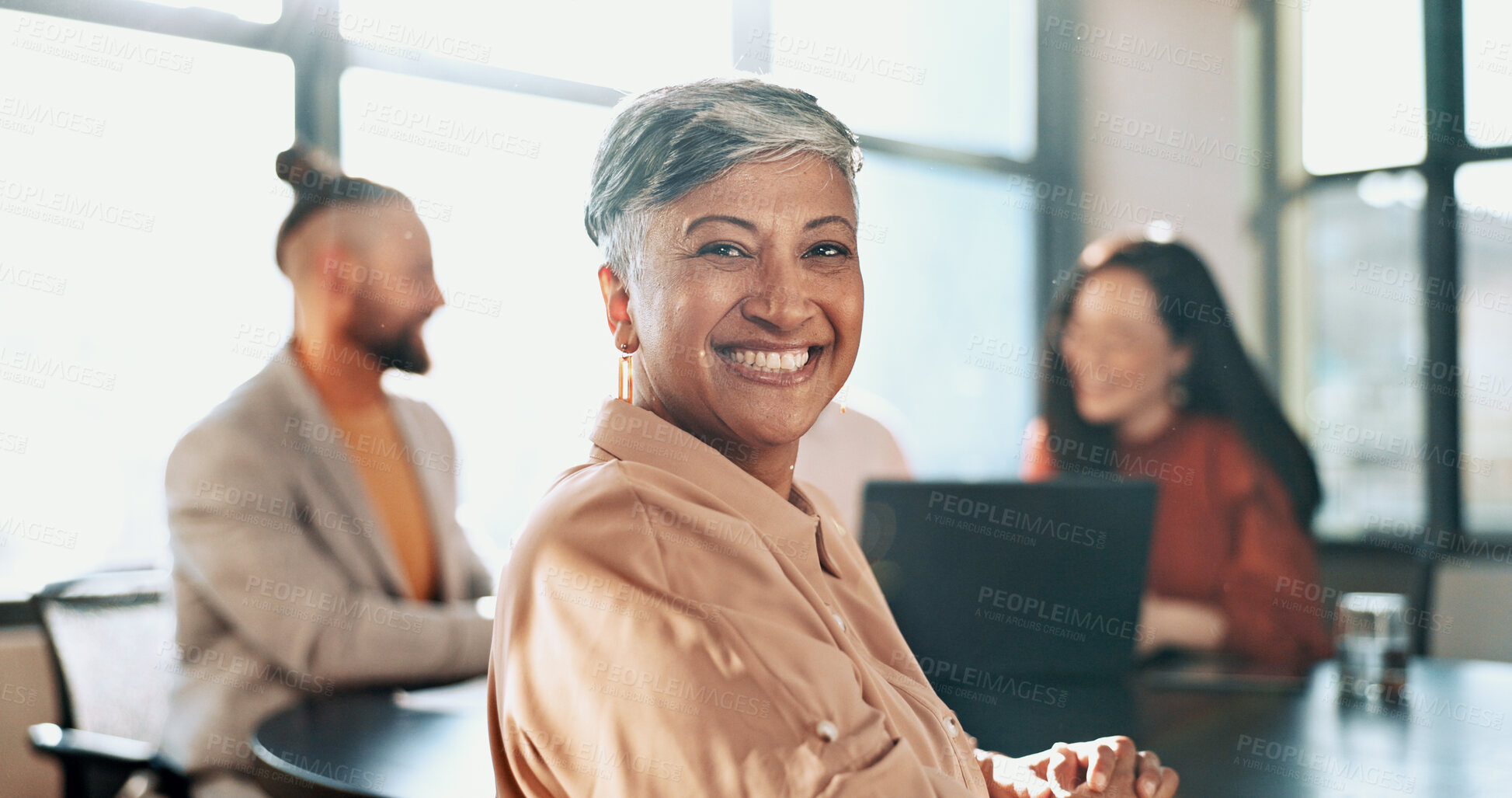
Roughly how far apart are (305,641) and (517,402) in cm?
109

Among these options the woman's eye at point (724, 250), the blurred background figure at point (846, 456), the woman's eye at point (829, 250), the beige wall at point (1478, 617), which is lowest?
the beige wall at point (1478, 617)

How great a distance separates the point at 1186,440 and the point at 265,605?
2027mm

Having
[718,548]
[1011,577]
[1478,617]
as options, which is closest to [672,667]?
[718,548]

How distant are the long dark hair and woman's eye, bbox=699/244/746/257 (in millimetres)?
1768

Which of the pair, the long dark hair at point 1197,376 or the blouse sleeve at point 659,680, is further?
the long dark hair at point 1197,376

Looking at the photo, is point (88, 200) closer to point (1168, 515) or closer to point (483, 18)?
point (483, 18)

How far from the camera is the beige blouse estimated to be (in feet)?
2.51

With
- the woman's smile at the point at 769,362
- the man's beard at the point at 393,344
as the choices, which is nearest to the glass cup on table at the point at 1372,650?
the woman's smile at the point at 769,362

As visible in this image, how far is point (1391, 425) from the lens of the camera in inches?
153

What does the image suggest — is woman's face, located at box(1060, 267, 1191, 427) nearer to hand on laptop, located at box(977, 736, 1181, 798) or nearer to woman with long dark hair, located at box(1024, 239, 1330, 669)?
woman with long dark hair, located at box(1024, 239, 1330, 669)

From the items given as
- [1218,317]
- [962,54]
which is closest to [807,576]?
[1218,317]

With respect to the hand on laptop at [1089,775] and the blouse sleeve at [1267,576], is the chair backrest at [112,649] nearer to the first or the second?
the hand on laptop at [1089,775]

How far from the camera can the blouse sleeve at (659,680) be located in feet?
2.51

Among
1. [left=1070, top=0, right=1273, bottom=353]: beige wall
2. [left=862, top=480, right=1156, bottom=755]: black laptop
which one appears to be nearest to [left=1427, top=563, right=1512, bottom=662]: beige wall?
[left=1070, top=0, right=1273, bottom=353]: beige wall
